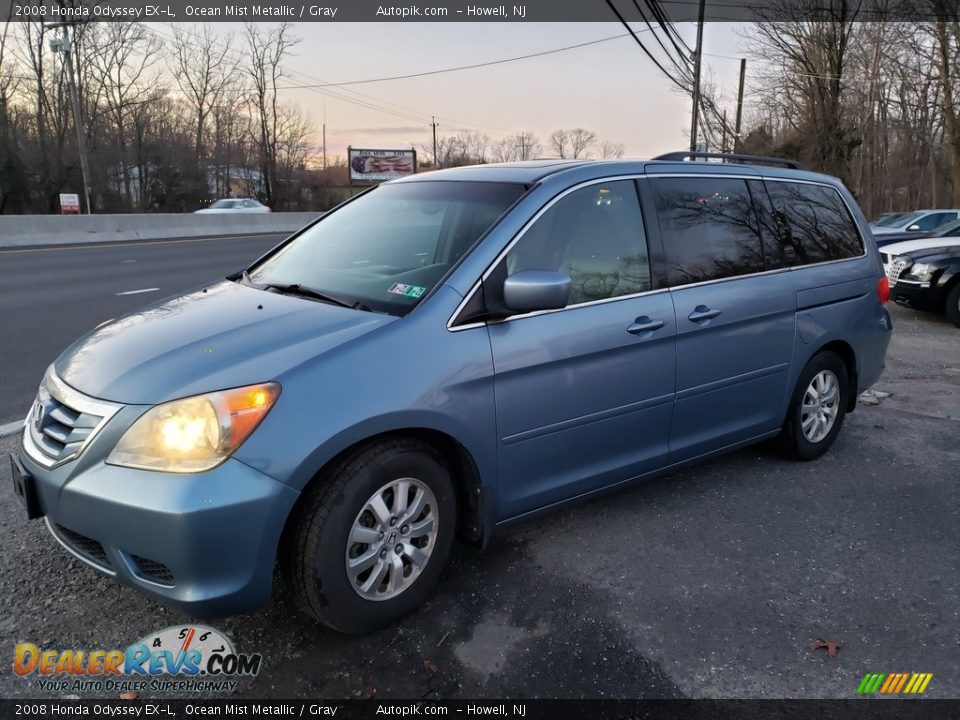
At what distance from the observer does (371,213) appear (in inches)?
154

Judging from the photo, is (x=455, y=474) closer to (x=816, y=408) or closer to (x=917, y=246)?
(x=816, y=408)

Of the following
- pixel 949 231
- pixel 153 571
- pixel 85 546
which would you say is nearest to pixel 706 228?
pixel 153 571

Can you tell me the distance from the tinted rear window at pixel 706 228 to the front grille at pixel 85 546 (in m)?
2.77

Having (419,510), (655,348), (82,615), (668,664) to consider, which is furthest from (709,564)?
(82,615)

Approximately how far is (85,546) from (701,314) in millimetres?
2920

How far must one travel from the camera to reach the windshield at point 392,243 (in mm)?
3139

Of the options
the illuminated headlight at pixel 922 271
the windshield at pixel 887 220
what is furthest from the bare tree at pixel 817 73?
the illuminated headlight at pixel 922 271

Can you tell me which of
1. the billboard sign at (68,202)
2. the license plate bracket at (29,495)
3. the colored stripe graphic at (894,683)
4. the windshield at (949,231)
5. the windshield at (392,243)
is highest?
the billboard sign at (68,202)

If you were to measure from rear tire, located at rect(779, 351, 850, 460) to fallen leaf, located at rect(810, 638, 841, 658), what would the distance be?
187cm

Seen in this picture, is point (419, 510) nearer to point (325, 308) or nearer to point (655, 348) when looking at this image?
point (325, 308)

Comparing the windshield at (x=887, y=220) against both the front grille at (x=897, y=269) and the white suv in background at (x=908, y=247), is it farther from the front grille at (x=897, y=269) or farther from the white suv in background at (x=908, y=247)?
the front grille at (x=897, y=269)

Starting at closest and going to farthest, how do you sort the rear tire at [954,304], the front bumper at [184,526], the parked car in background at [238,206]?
the front bumper at [184,526] < the rear tire at [954,304] < the parked car in background at [238,206]

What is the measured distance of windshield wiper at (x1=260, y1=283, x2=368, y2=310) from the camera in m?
3.02

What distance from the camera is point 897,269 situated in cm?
1034
